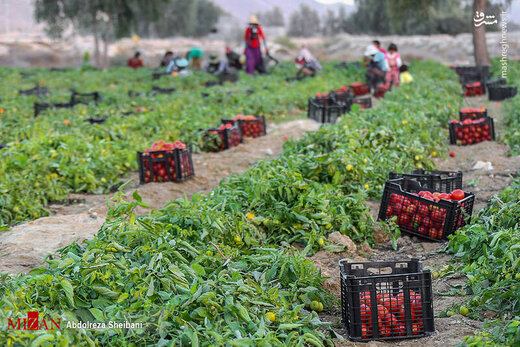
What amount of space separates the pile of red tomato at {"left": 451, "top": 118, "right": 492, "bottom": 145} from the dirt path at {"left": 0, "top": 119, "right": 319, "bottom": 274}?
2.77 meters

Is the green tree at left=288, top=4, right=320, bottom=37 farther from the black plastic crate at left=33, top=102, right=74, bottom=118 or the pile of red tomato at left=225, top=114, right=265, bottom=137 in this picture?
the pile of red tomato at left=225, top=114, right=265, bottom=137

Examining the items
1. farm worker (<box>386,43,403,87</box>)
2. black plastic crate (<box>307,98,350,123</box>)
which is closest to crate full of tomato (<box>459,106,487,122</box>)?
black plastic crate (<box>307,98,350,123</box>)

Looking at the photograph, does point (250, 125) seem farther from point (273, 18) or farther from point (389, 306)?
point (273, 18)

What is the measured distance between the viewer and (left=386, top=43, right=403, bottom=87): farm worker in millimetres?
16572

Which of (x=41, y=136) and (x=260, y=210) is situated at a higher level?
(x=41, y=136)

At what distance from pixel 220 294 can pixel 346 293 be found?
819mm

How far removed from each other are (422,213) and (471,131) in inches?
177

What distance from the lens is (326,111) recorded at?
1175 centimetres

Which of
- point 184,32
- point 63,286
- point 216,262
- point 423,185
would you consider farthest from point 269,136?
point 184,32

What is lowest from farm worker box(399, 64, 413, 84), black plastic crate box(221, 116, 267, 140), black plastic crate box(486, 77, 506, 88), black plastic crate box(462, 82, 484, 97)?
black plastic crate box(221, 116, 267, 140)

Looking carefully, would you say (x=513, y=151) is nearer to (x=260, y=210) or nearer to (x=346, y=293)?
(x=260, y=210)

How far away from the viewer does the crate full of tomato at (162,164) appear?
24.0ft

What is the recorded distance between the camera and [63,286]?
3.11m

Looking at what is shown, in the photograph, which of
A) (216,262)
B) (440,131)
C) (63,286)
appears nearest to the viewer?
(63,286)
